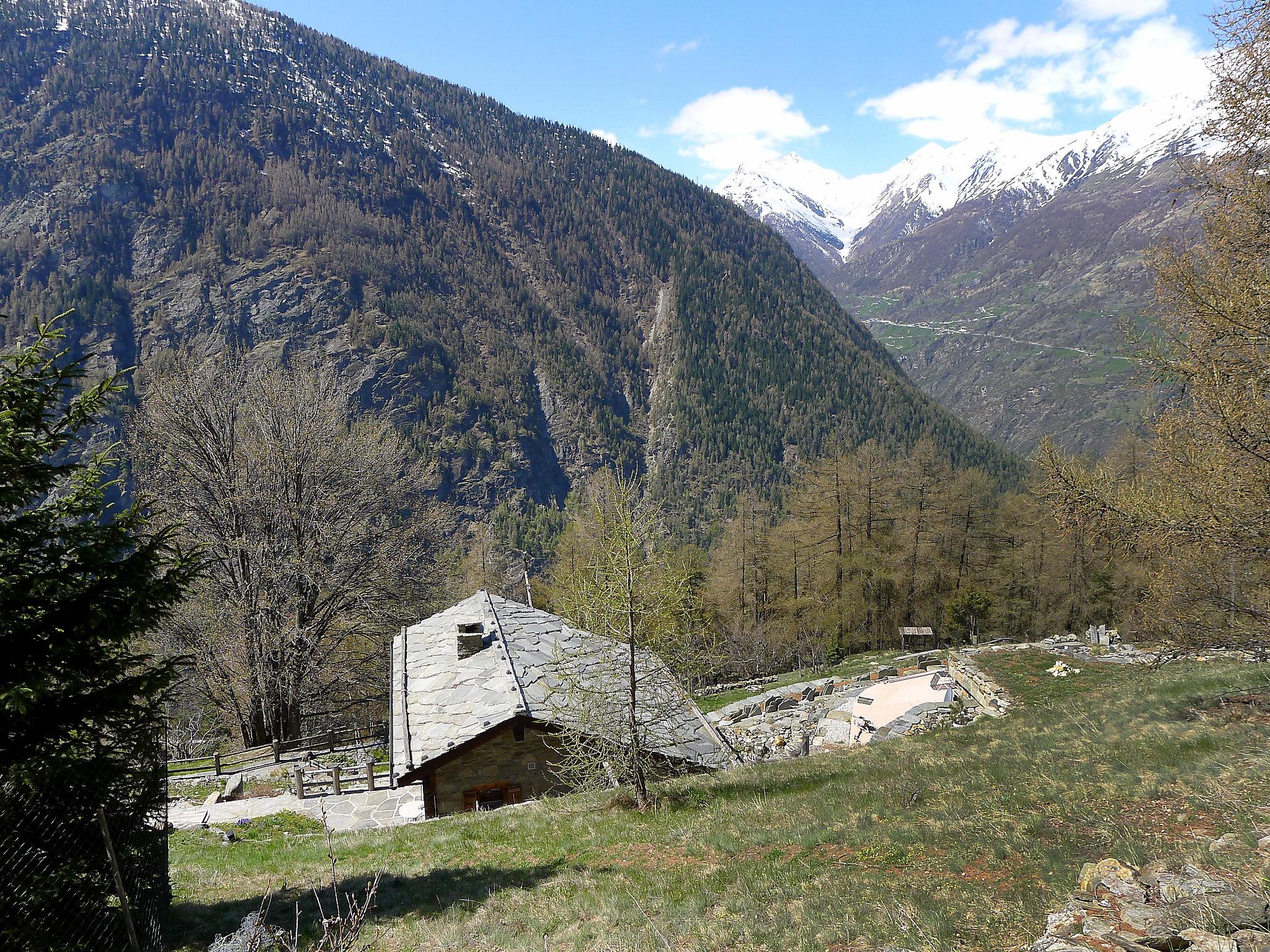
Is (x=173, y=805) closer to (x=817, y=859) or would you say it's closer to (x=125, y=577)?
(x=125, y=577)

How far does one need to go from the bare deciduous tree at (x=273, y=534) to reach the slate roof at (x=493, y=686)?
3.06 meters

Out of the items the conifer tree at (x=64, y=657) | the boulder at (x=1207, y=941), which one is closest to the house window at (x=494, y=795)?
the conifer tree at (x=64, y=657)

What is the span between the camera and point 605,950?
253 inches

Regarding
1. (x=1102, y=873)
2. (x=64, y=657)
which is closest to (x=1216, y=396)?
(x=1102, y=873)

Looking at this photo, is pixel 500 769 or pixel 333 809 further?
pixel 333 809

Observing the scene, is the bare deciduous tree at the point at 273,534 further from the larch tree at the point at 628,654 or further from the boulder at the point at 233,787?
the larch tree at the point at 628,654

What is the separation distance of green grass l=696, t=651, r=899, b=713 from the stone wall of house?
17477 millimetres

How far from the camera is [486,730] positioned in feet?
50.6

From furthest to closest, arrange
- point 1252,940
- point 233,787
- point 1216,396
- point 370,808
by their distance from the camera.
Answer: point 233,787 → point 370,808 → point 1216,396 → point 1252,940

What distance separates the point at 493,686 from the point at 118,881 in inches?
446

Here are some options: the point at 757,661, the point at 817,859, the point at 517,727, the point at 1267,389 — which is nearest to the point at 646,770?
the point at 817,859

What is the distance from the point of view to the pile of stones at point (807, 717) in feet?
67.5

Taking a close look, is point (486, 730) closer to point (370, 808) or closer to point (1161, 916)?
point (370, 808)

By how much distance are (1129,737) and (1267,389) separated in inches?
238
